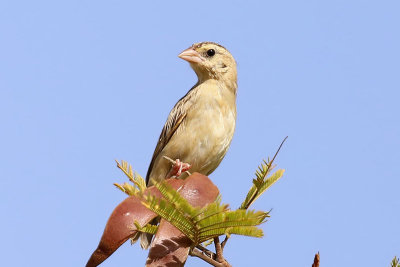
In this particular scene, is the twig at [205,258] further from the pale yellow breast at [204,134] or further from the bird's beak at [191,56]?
the bird's beak at [191,56]

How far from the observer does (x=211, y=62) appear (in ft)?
22.0

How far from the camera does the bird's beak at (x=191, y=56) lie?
6578 millimetres

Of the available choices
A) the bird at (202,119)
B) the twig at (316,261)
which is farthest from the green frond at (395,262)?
the bird at (202,119)

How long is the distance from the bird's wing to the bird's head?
310mm

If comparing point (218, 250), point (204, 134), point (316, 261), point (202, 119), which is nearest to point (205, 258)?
point (218, 250)

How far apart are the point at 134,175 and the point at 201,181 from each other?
0.39 meters

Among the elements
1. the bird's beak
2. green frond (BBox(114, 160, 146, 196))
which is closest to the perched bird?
the bird's beak

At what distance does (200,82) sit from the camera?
6.77m

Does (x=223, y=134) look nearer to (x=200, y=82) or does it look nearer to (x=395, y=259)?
(x=200, y=82)

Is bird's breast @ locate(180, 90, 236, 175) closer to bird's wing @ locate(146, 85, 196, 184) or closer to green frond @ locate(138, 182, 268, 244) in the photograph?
bird's wing @ locate(146, 85, 196, 184)

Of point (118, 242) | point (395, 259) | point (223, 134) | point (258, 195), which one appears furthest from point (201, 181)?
point (223, 134)

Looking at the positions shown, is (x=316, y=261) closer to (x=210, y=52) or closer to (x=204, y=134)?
(x=204, y=134)

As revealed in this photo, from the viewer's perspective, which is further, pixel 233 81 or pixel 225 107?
pixel 233 81

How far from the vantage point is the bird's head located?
6637 millimetres
